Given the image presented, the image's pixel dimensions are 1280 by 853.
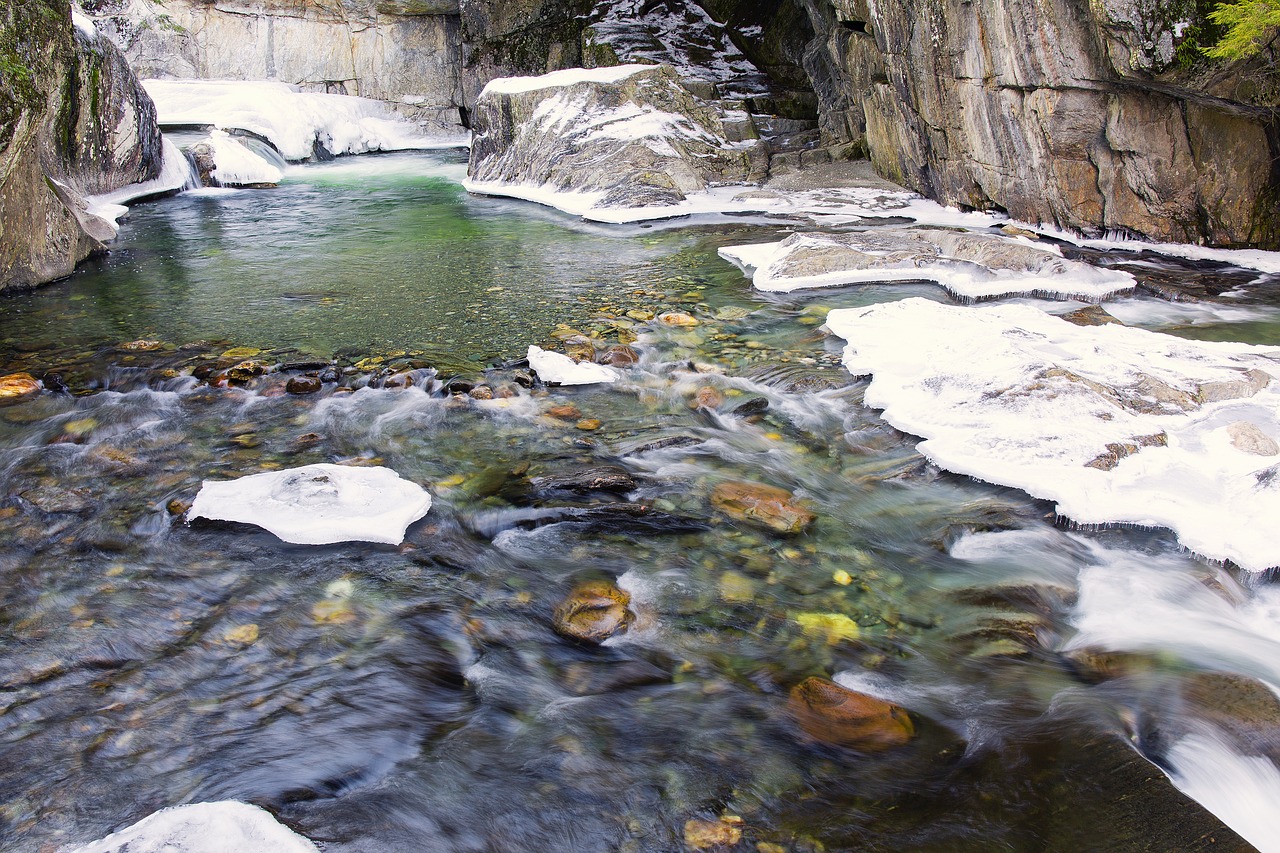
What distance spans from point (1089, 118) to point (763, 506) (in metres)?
5.86

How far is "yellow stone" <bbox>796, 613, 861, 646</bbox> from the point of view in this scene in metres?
2.71

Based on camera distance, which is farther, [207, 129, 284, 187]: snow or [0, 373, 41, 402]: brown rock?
[207, 129, 284, 187]: snow

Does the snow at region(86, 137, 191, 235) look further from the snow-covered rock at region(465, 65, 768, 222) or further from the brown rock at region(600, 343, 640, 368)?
the brown rock at region(600, 343, 640, 368)

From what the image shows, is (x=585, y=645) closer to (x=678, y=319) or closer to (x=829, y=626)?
(x=829, y=626)

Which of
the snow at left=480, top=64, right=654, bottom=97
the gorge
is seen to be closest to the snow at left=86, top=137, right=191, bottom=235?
the gorge

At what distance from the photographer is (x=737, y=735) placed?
7.63 feet

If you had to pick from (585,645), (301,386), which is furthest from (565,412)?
(585,645)

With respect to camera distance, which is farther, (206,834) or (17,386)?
(17,386)

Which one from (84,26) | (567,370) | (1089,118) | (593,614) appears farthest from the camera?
(84,26)

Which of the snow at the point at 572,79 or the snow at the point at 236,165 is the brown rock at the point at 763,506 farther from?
the snow at the point at 236,165

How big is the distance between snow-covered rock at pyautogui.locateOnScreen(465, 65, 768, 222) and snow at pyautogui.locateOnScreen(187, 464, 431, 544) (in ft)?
22.7

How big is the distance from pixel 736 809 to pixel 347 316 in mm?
4995

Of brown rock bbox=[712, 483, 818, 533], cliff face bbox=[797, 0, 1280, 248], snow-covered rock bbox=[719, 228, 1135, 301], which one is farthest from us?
snow-covered rock bbox=[719, 228, 1135, 301]

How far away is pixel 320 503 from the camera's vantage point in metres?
3.44
